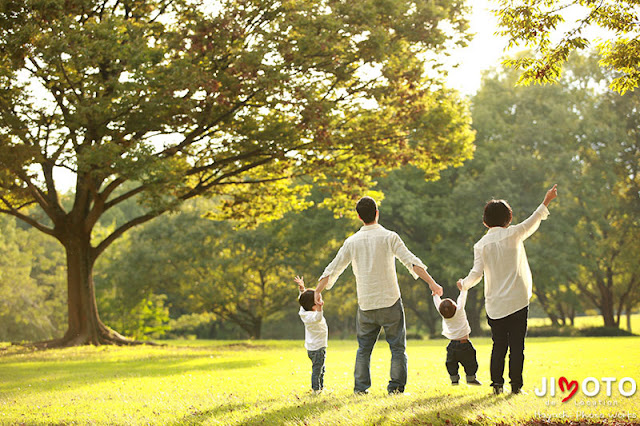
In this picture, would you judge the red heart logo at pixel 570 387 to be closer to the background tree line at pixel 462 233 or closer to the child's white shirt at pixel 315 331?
the child's white shirt at pixel 315 331

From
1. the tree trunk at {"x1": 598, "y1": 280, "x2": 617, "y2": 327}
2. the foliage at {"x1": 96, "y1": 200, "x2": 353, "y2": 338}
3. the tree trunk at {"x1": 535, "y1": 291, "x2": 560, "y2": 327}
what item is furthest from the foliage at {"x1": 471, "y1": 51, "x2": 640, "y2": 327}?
the foliage at {"x1": 96, "y1": 200, "x2": 353, "y2": 338}

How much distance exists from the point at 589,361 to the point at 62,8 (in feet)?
47.3

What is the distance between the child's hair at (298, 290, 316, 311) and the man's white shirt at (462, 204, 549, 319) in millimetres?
1928

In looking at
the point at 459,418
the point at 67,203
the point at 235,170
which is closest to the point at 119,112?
the point at 235,170

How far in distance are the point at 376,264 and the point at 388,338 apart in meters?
0.85

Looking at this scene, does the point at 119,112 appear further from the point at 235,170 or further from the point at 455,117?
the point at 455,117

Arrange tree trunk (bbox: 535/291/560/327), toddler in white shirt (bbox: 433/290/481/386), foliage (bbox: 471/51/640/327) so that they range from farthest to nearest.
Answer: tree trunk (bbox: 535/291/560/327) < foliage (bbox: 471/51/640/327) < toddler in white shirt (bbox: 433/290/481/386)

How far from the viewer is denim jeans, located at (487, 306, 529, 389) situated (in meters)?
6.98

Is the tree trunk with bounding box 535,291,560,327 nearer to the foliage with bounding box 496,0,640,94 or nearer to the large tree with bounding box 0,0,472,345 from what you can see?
the large tree with bounding box 0,0,472,345

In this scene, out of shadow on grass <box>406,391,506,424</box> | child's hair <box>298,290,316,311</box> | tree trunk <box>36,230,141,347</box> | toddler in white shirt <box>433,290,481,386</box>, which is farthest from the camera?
tree trunk <box>36,230,141,347</box>

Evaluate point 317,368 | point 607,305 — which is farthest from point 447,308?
point 607,305

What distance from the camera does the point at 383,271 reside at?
7492mm

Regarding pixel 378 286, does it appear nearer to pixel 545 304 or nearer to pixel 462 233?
pixel 462 233

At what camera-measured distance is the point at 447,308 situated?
307 inches
